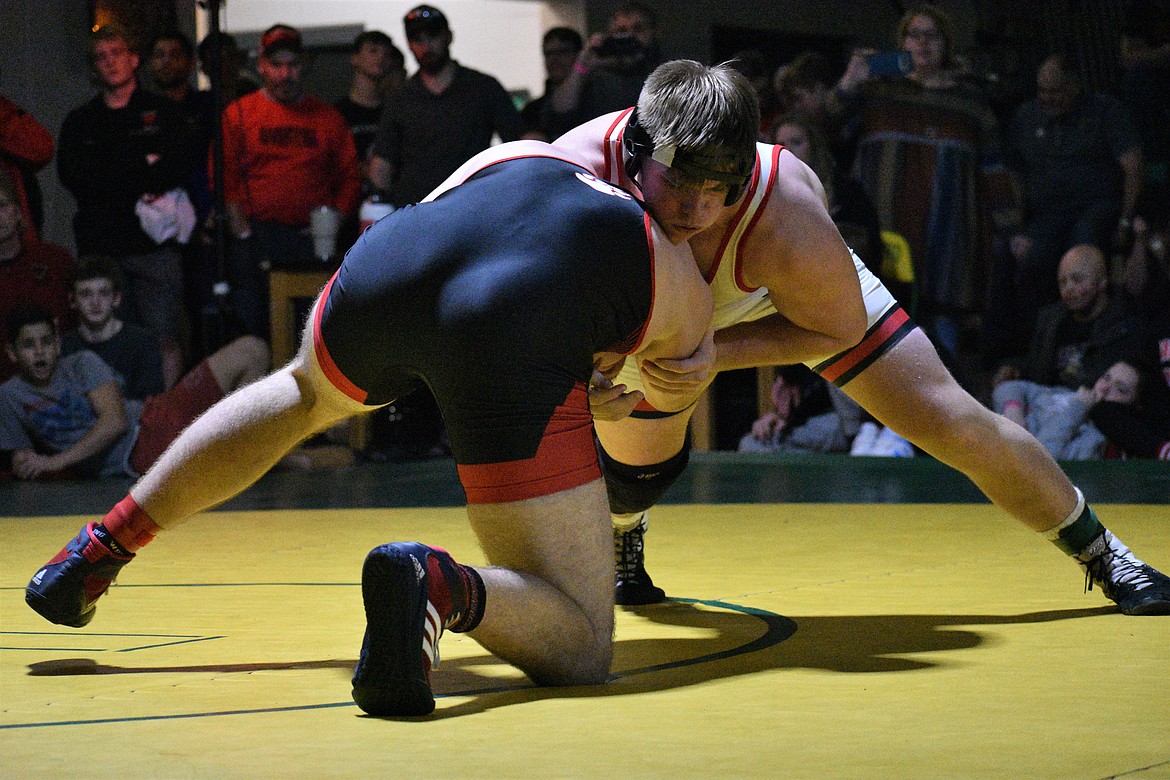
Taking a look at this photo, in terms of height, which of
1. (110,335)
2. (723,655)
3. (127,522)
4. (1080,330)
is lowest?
(110,335)

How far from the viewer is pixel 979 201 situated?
6277 mm

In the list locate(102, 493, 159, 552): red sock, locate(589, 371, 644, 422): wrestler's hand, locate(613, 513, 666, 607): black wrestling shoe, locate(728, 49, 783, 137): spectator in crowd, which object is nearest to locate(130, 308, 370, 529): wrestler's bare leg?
locate(102, 493, 159, 552): red sock

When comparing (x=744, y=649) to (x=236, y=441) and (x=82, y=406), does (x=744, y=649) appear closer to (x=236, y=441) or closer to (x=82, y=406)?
(x=236, y=441)

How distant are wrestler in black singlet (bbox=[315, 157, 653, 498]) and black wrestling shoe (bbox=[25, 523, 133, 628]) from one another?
57 centimetres

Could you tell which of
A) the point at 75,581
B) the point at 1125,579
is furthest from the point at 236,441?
the point at 1125,579

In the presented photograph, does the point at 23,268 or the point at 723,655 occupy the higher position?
the point at 723,655

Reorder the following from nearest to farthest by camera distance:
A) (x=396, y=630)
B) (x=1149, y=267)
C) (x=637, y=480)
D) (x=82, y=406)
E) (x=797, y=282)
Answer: (x=396, y=630) → (x=797, y=282) → (x=637, y=480) → (x=82, y=406) → (x=1149, y=267)

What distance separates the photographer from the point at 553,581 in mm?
2176

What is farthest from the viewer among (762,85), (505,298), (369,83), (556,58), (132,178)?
(369,83)

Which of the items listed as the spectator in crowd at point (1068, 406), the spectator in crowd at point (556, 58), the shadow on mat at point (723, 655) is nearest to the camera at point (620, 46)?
the spectator in crowd at point (556, 58)

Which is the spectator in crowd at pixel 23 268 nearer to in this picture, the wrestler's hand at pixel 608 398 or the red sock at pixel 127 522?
the red sock at pixel 127 522

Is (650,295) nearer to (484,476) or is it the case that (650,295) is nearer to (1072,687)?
(484,476)

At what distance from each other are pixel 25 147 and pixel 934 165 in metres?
3.54

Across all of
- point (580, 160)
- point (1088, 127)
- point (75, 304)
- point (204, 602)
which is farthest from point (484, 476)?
point (1088, 127)
